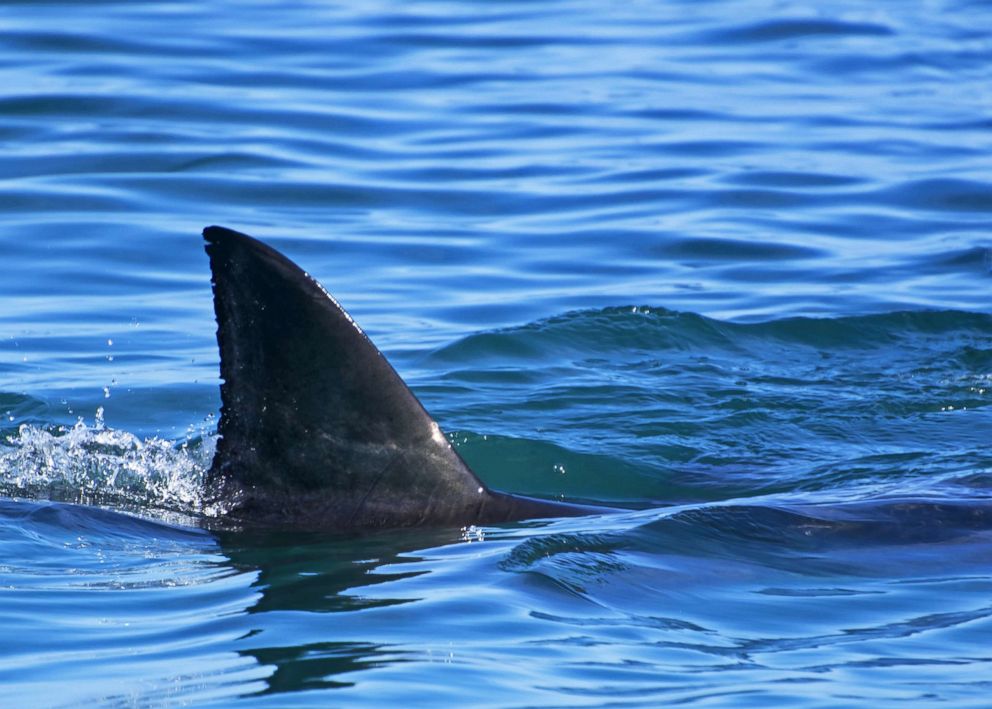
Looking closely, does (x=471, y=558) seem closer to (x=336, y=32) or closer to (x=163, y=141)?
(x=163, y=141)

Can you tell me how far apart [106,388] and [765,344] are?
3.13m

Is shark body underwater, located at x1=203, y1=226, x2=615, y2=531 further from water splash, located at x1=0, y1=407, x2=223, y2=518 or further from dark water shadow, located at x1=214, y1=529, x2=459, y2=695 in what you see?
water splash, located at x1=0, y1=407, x2=223, y2=518

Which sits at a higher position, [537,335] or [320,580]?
[537,335]

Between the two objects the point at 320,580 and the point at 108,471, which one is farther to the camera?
the point at 108,471

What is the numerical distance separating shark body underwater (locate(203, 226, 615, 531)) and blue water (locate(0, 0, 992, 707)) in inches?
3.7

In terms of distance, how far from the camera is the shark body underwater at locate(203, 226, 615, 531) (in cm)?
438

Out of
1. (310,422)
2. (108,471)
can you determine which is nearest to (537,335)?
(108,471)

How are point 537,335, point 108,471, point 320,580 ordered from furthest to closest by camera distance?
1. point 537,335
2. point 108,471
3. point 320,580

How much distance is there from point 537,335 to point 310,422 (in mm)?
3844

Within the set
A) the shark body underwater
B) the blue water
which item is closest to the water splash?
the blue water

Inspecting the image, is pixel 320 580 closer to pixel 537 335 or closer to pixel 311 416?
pixel 311 416

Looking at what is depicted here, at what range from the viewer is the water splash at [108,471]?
5.23 metres

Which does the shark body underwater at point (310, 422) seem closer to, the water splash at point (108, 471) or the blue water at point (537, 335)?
the blue water at point (537, 335)

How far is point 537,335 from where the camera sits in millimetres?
8344
